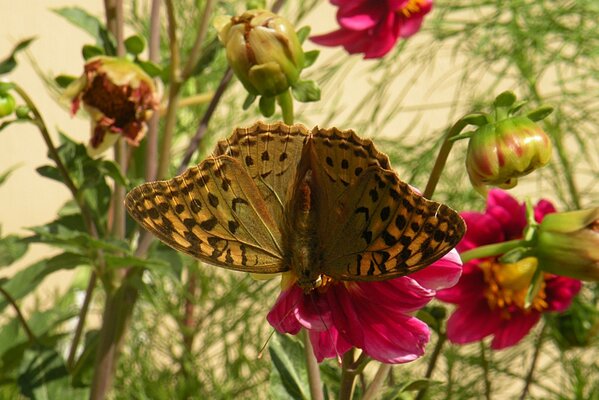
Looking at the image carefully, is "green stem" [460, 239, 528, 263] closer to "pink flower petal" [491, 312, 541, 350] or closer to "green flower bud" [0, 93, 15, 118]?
"pink flower petal" [491, 312, 541, 350]

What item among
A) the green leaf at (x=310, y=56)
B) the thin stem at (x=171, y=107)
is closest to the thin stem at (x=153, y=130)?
the thin stem at (x=171, y=107)

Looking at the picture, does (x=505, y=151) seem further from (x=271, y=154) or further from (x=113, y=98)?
(x=113, y=98)

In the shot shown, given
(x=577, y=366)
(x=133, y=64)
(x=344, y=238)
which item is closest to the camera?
(x=344, y=238)

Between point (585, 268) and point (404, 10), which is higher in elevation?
point (404, 10)

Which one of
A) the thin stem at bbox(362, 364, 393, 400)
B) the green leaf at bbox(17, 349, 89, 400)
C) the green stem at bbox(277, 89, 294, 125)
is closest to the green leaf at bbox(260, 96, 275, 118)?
the green stem at bbox(277, 89, 294, 125)

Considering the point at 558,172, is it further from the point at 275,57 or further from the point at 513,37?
the point at 275,57

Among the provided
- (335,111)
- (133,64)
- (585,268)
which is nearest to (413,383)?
(585,268)

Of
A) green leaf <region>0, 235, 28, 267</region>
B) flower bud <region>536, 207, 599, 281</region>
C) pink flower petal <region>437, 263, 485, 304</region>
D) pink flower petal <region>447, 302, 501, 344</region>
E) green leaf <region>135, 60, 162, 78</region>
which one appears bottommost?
pink flower petal <region>447, 302, 501, 344</region>
